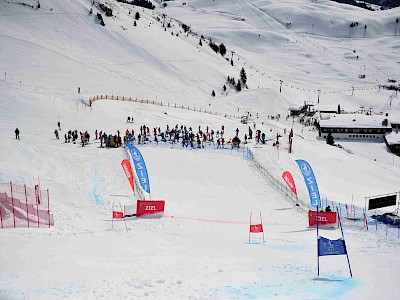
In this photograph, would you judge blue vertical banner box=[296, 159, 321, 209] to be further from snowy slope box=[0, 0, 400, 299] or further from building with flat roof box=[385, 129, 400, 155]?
building with flat roof box=[385, 129, 400, 155]

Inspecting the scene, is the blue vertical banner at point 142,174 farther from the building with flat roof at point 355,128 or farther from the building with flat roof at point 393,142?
the building with flat roof at point 355,128

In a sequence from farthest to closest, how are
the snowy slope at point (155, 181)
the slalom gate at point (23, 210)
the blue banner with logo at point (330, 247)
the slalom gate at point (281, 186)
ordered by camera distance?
1. the slalom gate at point (281, 186)
2. the slalom gate at point (23, 210)
3. the blue banner with logo at point (330, 247)
4. the snowy slope at point (155, 181)

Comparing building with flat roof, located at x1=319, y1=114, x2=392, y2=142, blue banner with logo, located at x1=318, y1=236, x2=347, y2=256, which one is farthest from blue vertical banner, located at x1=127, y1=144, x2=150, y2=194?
building with flat roof, located at x1=319, y1=114, x2=392, y2=142

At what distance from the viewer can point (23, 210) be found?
1508 cm

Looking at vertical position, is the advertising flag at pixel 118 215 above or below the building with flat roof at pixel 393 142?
below

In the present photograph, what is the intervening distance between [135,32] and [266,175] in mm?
59976

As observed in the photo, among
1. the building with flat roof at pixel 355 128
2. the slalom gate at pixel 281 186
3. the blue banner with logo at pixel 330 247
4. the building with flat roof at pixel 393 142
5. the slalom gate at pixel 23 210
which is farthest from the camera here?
the building with flat roof at pixel 355 128

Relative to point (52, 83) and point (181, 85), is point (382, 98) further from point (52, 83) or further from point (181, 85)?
point (52, 83)

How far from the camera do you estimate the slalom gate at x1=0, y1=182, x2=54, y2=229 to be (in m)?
14.3

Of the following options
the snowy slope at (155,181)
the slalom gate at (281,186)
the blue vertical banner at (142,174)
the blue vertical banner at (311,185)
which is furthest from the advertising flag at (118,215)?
the blue vertical banner at (311,185)

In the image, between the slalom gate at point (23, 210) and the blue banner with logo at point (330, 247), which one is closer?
the blue banner with logo at point (330, 247)

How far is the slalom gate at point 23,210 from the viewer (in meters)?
14.3

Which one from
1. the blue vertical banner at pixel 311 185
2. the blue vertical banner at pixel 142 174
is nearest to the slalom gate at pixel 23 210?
the blue vertical banner at pixel 142 174

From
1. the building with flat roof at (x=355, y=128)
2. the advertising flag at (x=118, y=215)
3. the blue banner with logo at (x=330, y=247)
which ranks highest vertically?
the building with flat roof at (x=355, y=128)
